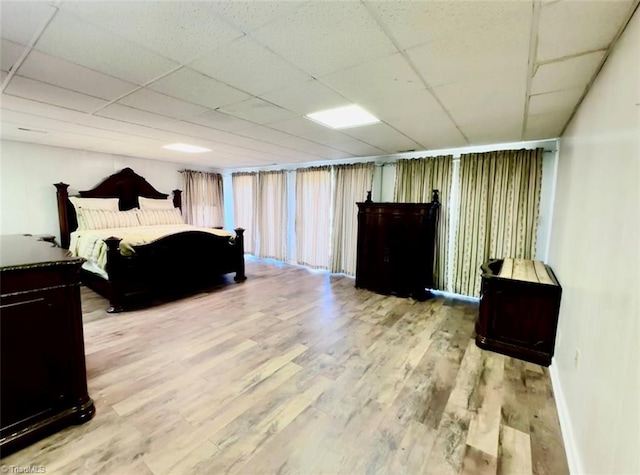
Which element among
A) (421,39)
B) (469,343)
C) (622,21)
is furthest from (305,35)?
(469,343)

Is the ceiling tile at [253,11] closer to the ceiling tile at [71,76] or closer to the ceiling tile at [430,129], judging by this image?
the ceiling tile at [71,76]

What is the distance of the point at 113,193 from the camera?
17.2ft

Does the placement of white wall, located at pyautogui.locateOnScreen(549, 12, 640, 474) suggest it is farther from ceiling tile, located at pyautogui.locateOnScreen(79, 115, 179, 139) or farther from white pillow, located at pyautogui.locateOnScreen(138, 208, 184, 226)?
white pillow, located at pyautogui.locateOnScreen(138, 208, 184, 226)

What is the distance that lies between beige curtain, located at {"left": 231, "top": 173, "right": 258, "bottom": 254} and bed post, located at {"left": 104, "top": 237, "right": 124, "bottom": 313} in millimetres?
3326

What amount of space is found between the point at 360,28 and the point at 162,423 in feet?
8.25

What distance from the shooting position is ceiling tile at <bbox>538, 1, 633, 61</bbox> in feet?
3.85

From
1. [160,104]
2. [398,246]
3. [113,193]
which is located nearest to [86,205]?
[113,193]

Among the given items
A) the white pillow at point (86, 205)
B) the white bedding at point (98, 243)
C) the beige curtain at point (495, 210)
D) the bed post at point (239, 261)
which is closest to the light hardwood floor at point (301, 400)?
the white bedding at point (98, 243)

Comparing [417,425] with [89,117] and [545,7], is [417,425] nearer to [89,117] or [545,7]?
[545,7]

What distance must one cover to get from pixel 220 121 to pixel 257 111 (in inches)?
23.0

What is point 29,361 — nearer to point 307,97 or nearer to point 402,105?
point 307,97

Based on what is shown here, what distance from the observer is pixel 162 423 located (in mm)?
1766

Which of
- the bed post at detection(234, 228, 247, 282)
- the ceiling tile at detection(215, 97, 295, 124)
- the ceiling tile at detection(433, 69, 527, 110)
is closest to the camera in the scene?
the ceiling tile at detection(433, 69, 527, 110)

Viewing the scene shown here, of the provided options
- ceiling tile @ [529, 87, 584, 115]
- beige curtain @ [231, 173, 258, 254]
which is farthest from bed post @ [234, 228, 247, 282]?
ceiling tile @ [529, 87, 584, 115]
